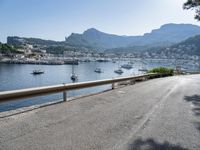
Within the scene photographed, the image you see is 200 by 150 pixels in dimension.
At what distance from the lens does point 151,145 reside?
5.62 m

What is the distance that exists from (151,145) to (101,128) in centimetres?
147

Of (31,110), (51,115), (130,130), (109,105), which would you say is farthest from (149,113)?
(31,110)

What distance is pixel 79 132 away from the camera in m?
6.35

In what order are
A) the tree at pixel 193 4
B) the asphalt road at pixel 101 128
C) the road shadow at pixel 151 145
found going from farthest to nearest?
1. the tree at pixel 193 4
2. the asphalt road at pixel 101 128
3. the road shadow at pixel 151 145

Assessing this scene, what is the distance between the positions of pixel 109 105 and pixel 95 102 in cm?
75

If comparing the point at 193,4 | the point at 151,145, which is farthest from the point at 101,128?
the point at 193,4

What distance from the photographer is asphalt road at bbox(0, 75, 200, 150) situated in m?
5.55

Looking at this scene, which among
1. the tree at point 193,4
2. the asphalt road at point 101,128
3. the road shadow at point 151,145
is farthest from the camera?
the tree at point 193,4

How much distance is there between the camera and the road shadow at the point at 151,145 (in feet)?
17.9

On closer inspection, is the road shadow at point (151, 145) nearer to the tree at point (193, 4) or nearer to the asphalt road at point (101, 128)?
the asphalt road at point (101, 128)

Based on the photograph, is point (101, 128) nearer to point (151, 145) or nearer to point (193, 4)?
point (151, 145)

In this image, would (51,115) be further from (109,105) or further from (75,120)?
(109,105)

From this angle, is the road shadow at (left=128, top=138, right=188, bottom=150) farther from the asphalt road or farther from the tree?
the tree

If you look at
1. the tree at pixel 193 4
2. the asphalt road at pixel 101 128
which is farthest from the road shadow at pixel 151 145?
the tree at pixel 193 4
